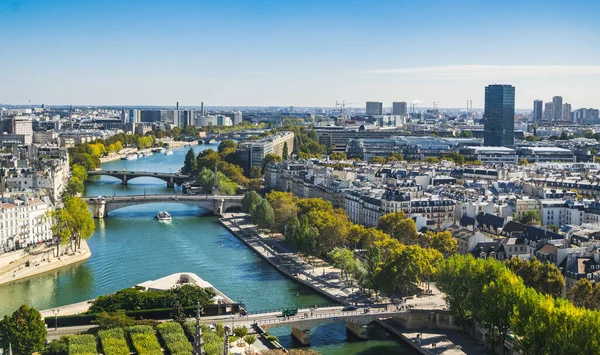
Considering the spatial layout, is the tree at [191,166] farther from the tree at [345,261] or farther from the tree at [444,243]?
the tree at [444,243]

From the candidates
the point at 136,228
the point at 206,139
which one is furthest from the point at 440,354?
the point at 206,139

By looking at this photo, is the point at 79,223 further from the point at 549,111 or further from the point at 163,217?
the point at 549,111

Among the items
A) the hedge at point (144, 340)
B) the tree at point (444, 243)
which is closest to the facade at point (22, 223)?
the hedge at point (144, 340)

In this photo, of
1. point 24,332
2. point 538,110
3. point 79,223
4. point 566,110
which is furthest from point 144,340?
point 566,110

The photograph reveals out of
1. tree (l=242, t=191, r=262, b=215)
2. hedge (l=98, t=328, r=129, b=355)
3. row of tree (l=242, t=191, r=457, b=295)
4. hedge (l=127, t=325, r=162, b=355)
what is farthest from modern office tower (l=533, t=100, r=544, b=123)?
hedge (l=98, t=328, r=129, b=355)

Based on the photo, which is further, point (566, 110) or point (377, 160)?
point (566, 110)

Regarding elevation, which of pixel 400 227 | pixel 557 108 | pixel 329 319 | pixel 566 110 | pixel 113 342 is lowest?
pixel 329 319
